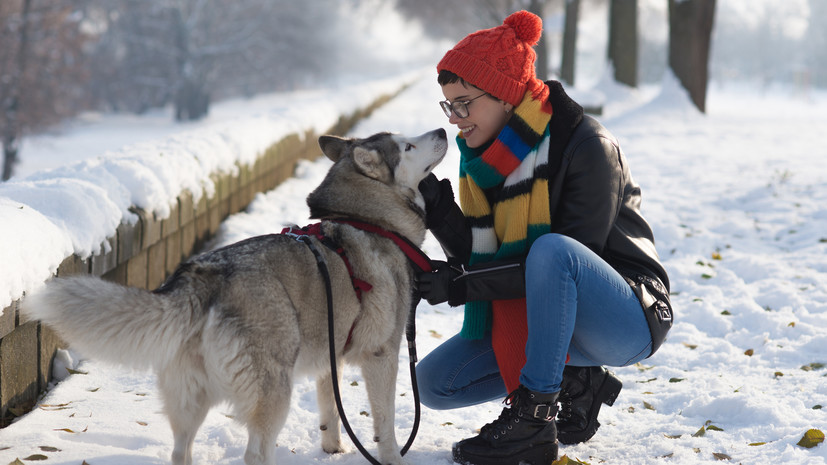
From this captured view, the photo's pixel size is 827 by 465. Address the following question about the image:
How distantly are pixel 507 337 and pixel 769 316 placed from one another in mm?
2441

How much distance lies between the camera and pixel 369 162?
325cm

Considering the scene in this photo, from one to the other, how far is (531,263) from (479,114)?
781mm

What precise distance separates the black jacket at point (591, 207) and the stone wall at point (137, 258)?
6.25ft

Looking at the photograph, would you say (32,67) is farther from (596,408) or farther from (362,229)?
(596,408)

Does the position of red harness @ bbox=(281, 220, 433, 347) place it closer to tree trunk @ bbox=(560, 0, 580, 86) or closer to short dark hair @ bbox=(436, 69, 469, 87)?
short dark hair @ bbox=(436, 69, 469, 87)

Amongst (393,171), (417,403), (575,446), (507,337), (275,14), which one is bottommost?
(575,446)

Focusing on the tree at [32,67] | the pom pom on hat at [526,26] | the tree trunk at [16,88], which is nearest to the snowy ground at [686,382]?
the pom pom on hat at [526,26]

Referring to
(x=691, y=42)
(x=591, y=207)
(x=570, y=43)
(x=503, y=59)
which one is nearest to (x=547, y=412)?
(x=591, y=207)

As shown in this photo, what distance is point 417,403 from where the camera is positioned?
9.84 feet

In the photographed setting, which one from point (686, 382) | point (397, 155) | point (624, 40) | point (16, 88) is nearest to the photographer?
point (397, 155)

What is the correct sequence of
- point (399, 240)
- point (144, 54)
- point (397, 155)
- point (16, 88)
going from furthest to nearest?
point (144, 54), point (16, 88), point (397, 155), point (399, 240)

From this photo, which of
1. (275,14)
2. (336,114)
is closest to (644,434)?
(336,114)

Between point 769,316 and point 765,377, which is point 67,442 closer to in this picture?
point 765,377

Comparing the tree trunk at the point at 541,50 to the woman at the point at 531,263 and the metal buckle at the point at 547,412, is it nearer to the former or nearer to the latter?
the woman at the point at 531,263
